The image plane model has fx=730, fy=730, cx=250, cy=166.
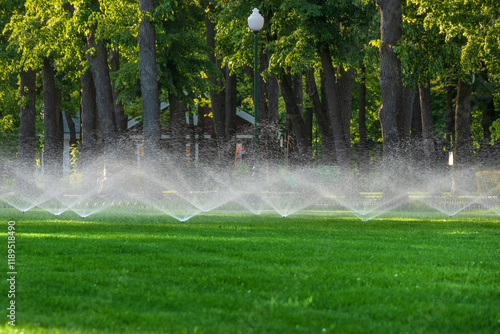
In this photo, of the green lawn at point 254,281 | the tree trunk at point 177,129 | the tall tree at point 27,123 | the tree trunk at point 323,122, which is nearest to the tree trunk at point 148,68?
the tree trunk at point 177,129

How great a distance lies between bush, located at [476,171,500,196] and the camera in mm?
22281

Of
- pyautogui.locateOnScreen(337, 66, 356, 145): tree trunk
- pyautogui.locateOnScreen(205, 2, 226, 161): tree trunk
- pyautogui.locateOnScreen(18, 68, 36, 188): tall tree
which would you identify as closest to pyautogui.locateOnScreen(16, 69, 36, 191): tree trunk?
pyautogui.locateOnScreen(18, 68, 36, 188): tall tree

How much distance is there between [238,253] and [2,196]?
16.4 m

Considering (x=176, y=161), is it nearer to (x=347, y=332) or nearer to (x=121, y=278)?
(x=121, y=278)

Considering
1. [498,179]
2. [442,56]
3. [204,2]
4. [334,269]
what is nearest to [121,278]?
[334,269]

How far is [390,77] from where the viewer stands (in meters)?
18.2

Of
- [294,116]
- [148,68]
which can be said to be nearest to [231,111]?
[294,116]

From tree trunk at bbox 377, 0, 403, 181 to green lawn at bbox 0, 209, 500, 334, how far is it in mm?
5679

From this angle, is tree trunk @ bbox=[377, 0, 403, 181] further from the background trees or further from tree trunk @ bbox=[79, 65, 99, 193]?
tree trunk @ bbox=[79, 65, 99, 193]

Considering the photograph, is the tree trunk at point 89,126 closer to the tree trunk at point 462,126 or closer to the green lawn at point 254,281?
the green lawn at point 254,281

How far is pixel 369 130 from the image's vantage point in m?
52.2

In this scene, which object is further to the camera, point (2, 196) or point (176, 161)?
point (176, 161)

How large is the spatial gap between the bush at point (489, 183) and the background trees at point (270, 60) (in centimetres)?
250

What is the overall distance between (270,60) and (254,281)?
17935mm
